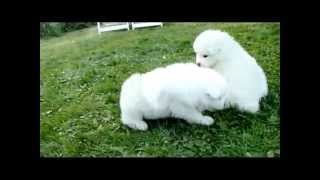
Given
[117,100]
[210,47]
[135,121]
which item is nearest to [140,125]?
[135,121]

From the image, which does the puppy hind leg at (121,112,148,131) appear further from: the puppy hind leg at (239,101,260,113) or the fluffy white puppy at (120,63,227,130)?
the puppy hind leg at (239,101,260,113)

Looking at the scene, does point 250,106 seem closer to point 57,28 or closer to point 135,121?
point 135,121

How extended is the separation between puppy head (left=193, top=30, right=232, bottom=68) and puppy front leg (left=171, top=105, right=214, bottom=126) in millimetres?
228

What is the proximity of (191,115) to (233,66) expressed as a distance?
0.97ft

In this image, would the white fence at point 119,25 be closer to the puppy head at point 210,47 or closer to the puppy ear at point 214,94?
the puppy head at point 210,47

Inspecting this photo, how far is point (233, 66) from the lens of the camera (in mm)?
2463

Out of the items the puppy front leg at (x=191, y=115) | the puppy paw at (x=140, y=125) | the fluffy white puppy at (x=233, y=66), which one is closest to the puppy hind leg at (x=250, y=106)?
the fluffy white puppy at (x=233, y=66)

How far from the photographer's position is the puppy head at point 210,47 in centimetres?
243

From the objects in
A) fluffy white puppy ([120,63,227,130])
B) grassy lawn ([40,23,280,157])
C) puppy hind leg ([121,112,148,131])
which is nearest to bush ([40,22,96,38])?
grassy lawn ([40,23,280,157])

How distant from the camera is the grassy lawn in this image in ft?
7.80

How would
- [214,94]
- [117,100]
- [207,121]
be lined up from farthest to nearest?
[117,100] < [207,121] < [214,94]
